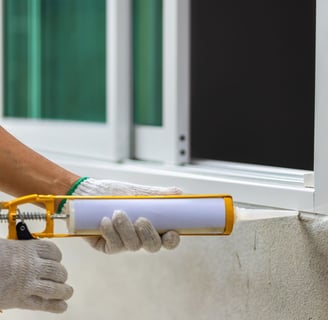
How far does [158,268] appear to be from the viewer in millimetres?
1737

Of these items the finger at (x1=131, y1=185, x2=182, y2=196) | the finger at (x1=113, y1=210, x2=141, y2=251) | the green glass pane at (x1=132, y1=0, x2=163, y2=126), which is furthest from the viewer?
the green glass pane at (x1=132, y1=0, x2=163, y2=126)

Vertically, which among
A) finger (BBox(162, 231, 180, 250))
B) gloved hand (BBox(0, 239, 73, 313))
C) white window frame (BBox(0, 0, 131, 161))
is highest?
white window frame (BBox(0, 0, 131, 161))

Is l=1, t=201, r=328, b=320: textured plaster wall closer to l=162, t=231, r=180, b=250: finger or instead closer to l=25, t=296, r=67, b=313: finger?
l=162, t=231, r=180, b=250: finger

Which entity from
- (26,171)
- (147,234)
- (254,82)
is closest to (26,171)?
(26,171)

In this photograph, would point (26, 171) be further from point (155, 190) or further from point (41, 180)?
point (155, 190)

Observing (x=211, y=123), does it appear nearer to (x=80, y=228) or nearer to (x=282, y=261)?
(x=282, y=261)

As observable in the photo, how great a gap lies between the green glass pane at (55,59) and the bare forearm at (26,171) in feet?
2.02

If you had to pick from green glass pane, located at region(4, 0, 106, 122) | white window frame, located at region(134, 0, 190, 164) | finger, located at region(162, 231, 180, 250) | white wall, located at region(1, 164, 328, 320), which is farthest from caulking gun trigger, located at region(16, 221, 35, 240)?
green glass pane, located at region(4, 0, 106, 122)

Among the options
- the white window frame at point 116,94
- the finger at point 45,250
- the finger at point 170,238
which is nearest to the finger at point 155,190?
the finger at point 170,238

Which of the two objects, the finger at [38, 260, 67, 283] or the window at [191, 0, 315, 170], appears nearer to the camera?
the finger at [38, 260, 67, 283]

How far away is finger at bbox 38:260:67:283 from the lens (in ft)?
4.23

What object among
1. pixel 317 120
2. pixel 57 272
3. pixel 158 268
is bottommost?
pixel 158 268

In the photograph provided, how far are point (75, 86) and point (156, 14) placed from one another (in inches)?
20.5

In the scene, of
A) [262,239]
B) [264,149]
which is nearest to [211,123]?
[264,149]
